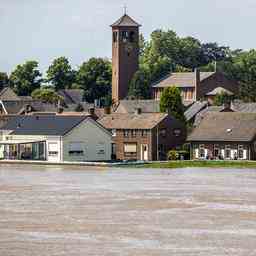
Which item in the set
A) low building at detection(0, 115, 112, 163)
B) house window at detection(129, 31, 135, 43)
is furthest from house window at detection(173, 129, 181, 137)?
house window at detection(129, 31, 135, 43)

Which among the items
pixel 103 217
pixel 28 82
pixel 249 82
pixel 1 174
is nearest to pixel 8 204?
pixel 103 217

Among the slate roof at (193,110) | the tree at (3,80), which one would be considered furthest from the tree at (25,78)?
the slate roof at (193,110)

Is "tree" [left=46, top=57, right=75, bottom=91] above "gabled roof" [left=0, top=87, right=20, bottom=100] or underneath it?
above

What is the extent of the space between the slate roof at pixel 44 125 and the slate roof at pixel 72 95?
60.3 metres

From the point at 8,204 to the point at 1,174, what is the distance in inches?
1025

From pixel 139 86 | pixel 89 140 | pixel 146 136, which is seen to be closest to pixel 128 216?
pixel 89 140

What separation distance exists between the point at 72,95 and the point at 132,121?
66451mm

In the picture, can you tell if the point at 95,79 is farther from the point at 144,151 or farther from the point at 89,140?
the point at 89,140

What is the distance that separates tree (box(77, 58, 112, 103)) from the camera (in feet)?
568

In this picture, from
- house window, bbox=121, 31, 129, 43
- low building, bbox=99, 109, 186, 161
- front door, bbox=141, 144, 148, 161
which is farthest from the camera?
house window, bbox=121, 31, 129, 43

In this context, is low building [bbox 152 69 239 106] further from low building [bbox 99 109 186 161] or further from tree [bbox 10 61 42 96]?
low building [bbox 99 109 186 161]

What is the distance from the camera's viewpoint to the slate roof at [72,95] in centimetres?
16562

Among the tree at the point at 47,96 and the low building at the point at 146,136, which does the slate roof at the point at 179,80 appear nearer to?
the tree at the point at 47,96

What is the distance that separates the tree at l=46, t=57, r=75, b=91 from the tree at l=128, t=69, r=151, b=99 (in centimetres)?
2000
